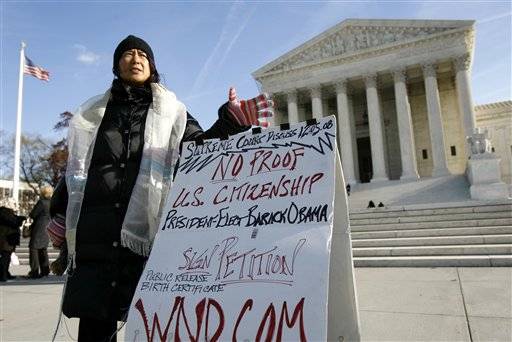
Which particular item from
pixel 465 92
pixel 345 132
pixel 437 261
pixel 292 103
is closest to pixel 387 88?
pixel 345 132

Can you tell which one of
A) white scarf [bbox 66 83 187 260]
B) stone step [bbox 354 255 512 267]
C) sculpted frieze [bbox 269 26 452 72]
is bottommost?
stone step [bbox 354 255 512 267]

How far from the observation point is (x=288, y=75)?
35062 mm

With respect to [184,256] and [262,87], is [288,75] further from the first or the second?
[184,256]

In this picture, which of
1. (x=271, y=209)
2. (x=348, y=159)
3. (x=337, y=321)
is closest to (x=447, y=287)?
(x=337, y=321)

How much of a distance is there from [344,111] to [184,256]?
31891 millimetres

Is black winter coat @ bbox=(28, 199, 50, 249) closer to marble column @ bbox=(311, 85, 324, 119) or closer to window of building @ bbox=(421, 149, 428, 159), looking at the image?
marble column @ bbox=(311, 85, 324, 119)

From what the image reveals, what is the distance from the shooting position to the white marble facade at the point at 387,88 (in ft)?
98.2

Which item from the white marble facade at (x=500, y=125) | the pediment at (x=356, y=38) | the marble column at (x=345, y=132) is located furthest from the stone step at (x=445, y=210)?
the white marble facade at (x=500, y=125)

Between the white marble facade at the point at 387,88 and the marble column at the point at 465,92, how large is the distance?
7 cm

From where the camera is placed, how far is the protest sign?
1835 mm

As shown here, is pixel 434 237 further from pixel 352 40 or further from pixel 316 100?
pixel 352 40

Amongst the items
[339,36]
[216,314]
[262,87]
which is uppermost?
[339,36]

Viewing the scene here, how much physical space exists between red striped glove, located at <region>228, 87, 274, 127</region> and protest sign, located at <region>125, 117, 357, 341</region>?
100mm

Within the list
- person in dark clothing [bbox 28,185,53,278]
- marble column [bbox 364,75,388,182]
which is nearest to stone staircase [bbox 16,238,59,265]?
Result: person in dark clothing [bbox 28,185,53,278]
